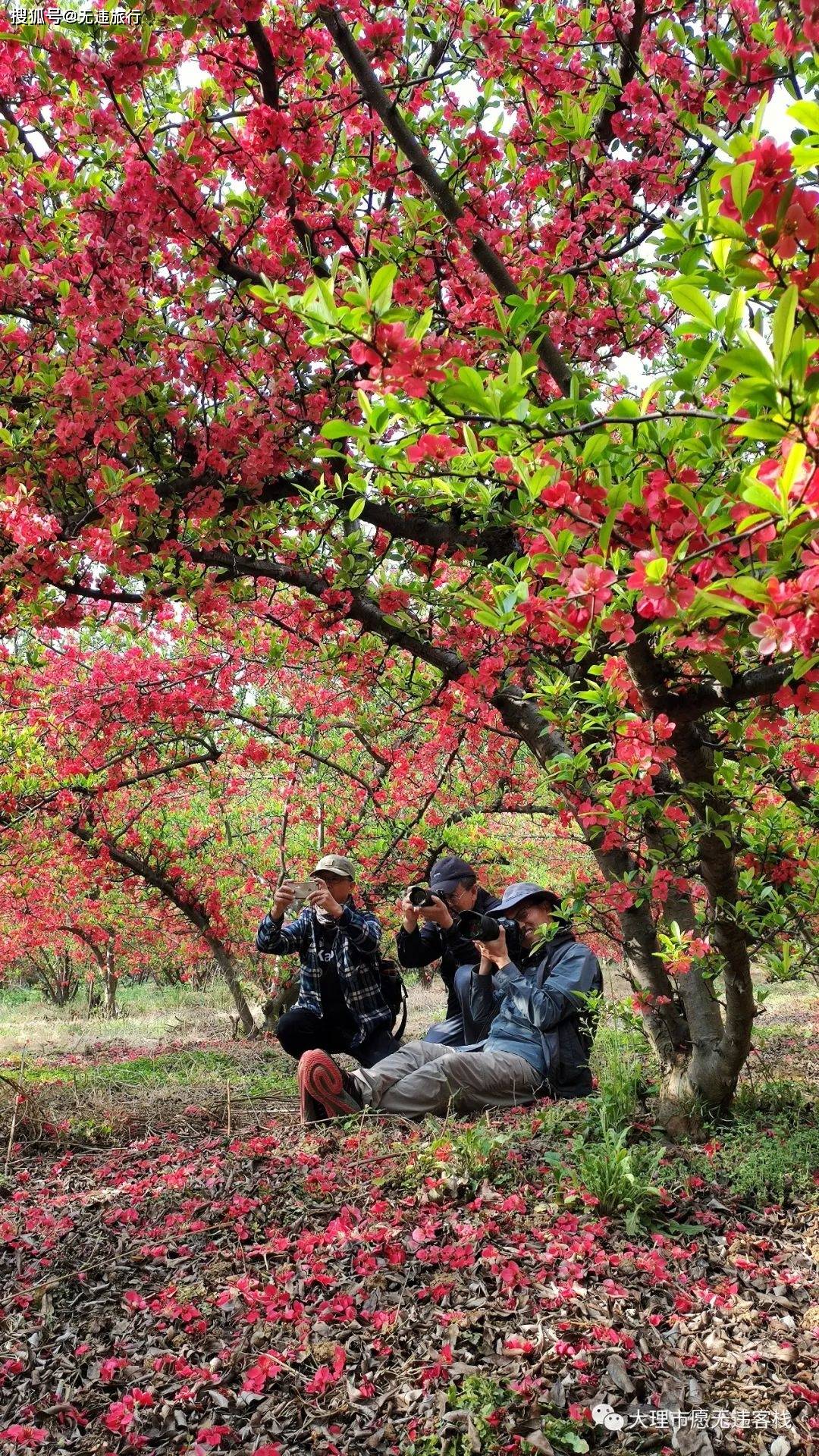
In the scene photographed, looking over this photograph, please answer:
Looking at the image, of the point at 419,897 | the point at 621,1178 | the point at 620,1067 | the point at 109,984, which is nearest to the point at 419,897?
the point at 419,897

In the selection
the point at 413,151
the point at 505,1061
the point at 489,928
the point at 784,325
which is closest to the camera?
the point at 784,325

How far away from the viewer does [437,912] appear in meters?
4.03

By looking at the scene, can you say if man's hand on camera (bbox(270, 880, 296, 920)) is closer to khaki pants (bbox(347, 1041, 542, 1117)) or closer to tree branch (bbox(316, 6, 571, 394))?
khaki pants (bbox(347, 1041, 542, 1117))

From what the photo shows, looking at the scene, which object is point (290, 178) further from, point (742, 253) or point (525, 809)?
point (525, 809)

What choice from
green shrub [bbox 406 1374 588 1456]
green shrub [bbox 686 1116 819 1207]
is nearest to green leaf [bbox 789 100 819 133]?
green shrub [bbox 406 1374 588 1456]

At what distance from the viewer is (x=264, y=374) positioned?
3279 mm

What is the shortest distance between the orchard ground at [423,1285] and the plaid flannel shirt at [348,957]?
0.76 m

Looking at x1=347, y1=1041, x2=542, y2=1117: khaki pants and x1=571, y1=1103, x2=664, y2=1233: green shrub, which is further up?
x1=347, y1=1041, x2=542, y2=1117: khaki pants

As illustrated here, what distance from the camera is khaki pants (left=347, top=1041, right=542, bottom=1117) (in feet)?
11.2

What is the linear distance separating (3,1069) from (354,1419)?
642 cm

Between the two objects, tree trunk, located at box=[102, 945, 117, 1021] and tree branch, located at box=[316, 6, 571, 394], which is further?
tree trunk, located at box=[102, 945, 117, 1021]

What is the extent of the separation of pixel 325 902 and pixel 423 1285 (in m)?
1.80

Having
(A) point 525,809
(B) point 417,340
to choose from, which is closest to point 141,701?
(A) point 525,809

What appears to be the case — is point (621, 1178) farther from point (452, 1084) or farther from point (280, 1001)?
point (280, 1001)
